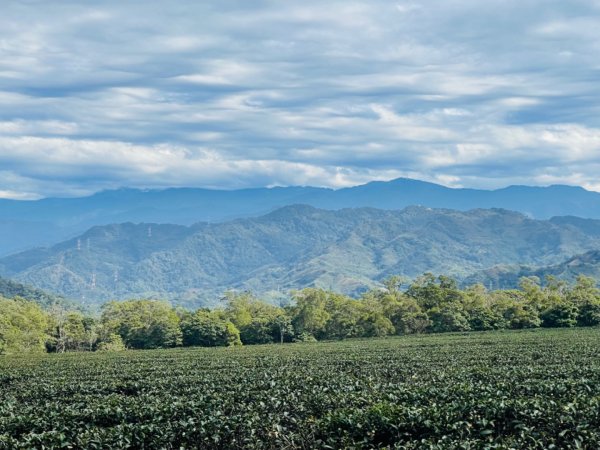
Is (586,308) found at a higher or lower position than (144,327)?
higher

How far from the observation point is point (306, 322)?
13138 centimetres

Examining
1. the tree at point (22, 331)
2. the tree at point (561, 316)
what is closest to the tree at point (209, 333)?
the tree at point (22, 331)

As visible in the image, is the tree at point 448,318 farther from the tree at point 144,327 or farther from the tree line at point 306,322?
the tree at point 144,327

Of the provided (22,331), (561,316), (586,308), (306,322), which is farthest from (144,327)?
(586,308)

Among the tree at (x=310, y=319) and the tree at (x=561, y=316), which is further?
the tree at (x=310, y=319)

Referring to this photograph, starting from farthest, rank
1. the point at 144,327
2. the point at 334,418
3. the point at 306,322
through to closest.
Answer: the point at 306,322 < the point at 144,327 < the point at 334,418

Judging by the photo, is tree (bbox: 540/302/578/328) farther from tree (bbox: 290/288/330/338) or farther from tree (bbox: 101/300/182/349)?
tree (bbox: 101/300/182/349)

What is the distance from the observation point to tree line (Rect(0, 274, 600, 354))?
118m

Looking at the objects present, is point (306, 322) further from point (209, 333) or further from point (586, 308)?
point (586, 308)

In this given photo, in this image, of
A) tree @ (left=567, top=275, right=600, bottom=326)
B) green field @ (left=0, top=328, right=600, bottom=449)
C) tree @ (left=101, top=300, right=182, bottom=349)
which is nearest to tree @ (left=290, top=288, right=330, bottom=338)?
tree @ (left=101, top=300, right=182, bottom=349)

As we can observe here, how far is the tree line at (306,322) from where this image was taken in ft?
387

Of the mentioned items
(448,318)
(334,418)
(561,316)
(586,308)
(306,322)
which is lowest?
(306,322)

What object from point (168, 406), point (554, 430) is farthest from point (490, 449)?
point (168, 406)

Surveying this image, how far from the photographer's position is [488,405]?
20.4 metres
